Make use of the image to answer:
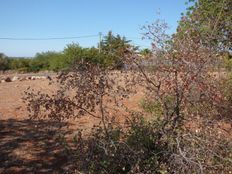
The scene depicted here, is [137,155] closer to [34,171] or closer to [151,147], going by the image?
[151,147]

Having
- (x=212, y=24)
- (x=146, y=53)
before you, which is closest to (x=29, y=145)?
(x=146, y=53)

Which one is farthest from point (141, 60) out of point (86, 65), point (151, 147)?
point (151, 147)

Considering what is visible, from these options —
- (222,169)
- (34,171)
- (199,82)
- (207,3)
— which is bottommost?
(34,171)

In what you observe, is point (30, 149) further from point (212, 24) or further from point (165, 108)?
point (212, 24)

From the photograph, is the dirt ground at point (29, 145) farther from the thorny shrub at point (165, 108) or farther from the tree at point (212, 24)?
the tree at point (212, 24)

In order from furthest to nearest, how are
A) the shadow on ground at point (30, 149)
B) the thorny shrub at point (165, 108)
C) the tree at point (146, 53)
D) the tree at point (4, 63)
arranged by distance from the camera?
the tree at point (4, 63), the shadow on ground at point (30, 149), the tree at point (146, 53), the thorny shrub at point (165, 108)

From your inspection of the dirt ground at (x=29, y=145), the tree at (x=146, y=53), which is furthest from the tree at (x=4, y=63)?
the tree at (x=146, y=53)

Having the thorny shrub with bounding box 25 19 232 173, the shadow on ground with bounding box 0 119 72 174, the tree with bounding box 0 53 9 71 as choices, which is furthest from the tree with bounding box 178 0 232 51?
the tree with bounding box 0 53 9 71

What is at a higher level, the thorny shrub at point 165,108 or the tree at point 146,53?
the tree at point 146,53

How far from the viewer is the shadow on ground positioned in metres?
5.05

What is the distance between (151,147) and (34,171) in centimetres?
185

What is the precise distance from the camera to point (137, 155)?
12.7 ft

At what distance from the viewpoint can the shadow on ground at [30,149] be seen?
5055 mm

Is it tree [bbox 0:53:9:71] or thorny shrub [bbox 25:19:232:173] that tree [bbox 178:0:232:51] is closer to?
thorny shrub [bbox 25:19:232:173]
